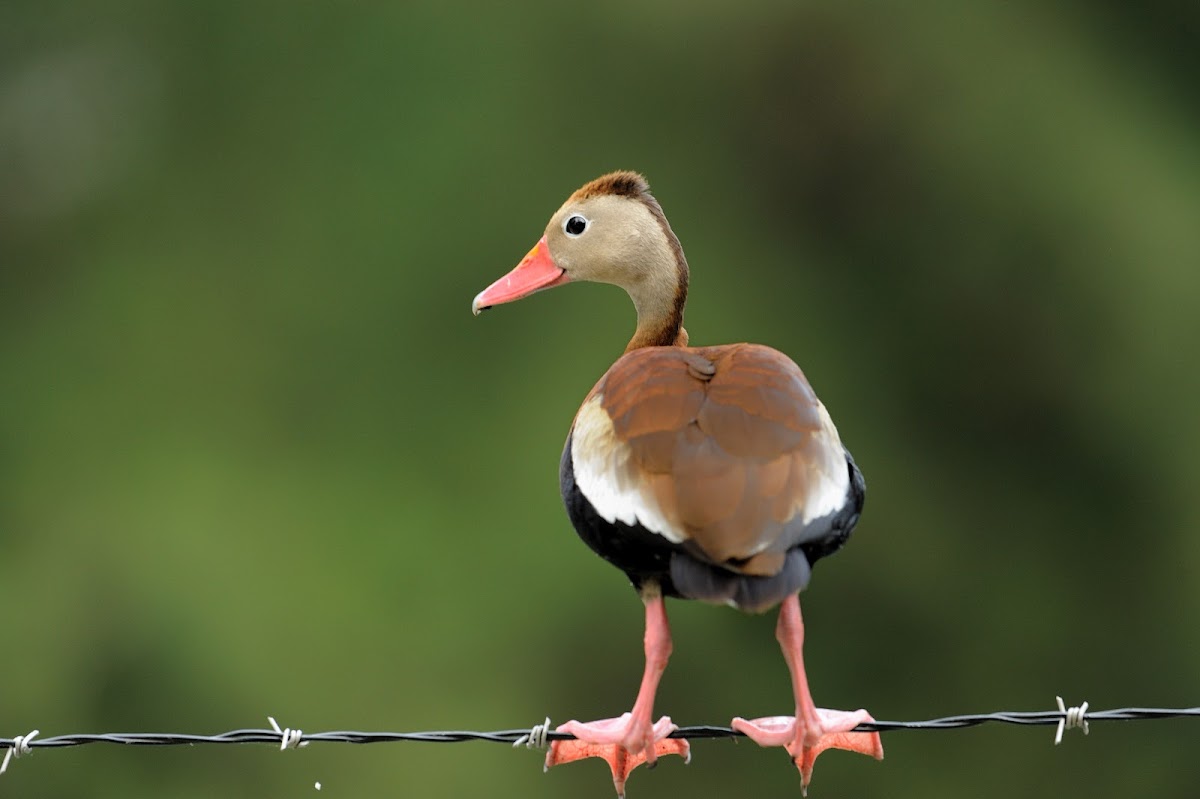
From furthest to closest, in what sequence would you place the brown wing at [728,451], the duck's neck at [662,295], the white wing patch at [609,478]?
the duck's neck at [662,295], the white wing patch at [609,478], the brown wing at [728,451]

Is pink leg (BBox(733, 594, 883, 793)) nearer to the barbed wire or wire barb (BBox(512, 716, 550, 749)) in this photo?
the barbed wire

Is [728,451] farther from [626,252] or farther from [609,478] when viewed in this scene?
[626,252]

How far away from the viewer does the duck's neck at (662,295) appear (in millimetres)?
5672

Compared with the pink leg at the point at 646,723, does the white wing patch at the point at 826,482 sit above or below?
above

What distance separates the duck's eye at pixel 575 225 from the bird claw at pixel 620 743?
69.3 inches

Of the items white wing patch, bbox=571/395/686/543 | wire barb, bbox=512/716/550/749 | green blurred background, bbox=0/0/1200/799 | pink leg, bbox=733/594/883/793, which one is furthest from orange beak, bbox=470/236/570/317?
green blurred background, bbox=0/0/1200/799

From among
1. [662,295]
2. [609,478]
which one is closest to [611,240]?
[662,295]

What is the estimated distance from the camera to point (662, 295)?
568 centimetres

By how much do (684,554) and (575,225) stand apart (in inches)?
77.0

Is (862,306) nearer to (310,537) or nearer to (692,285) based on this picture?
(692,285)

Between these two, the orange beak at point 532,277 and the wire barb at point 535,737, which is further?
the orange beak at point 532,277

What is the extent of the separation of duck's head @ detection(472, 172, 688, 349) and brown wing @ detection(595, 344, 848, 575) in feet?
3.96

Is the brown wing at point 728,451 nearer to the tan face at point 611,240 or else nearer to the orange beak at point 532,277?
the tan face at point 611,240

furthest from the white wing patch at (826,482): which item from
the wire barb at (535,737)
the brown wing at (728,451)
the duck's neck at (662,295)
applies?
the duck's neck at (662,295)
